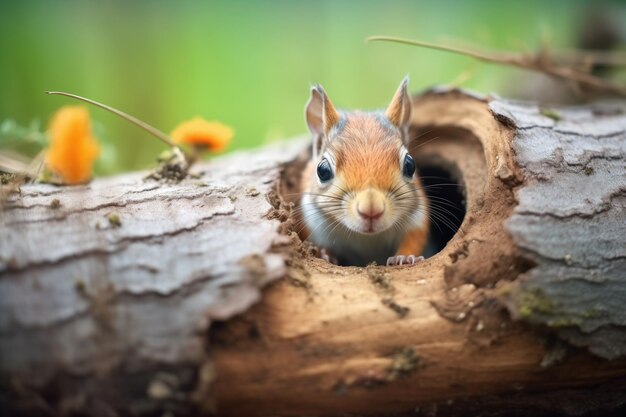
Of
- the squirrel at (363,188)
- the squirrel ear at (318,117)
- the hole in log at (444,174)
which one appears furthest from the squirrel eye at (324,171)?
the squirrel ear at (318,117)

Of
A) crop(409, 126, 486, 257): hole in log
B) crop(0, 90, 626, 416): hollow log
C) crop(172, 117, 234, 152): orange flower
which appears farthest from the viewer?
crop(172, 117, 234, 152): orange flower

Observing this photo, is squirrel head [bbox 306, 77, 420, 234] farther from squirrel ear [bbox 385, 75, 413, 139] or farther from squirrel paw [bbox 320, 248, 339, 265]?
squirrel paw [bbox 320, 248, 339, 265]

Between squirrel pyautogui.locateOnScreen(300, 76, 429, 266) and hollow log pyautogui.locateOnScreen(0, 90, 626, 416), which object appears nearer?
hollow log pyautogui.locateOnScreen(0, 90, 626, 416)

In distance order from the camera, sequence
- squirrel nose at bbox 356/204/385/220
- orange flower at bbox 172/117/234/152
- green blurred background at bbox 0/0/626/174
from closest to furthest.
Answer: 1. squirrel nose at bbox 356/204/385/220
2. orange flower at bbox 172/117/234/152
3. green blurred background at bbox 0/0/626/174

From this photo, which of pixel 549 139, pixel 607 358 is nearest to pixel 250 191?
pixel 549 139

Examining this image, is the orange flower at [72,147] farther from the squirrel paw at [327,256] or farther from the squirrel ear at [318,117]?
the squirrel ear at [318,117]

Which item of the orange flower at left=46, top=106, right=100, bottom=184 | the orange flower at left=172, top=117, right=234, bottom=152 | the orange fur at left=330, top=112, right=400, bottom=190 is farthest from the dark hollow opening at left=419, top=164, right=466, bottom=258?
the orange flower at left=46, top=106, right=100, bottom=184

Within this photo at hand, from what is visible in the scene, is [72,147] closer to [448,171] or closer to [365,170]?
[365,170]

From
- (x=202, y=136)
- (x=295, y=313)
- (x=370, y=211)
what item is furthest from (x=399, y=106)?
(x=295, y=313)
